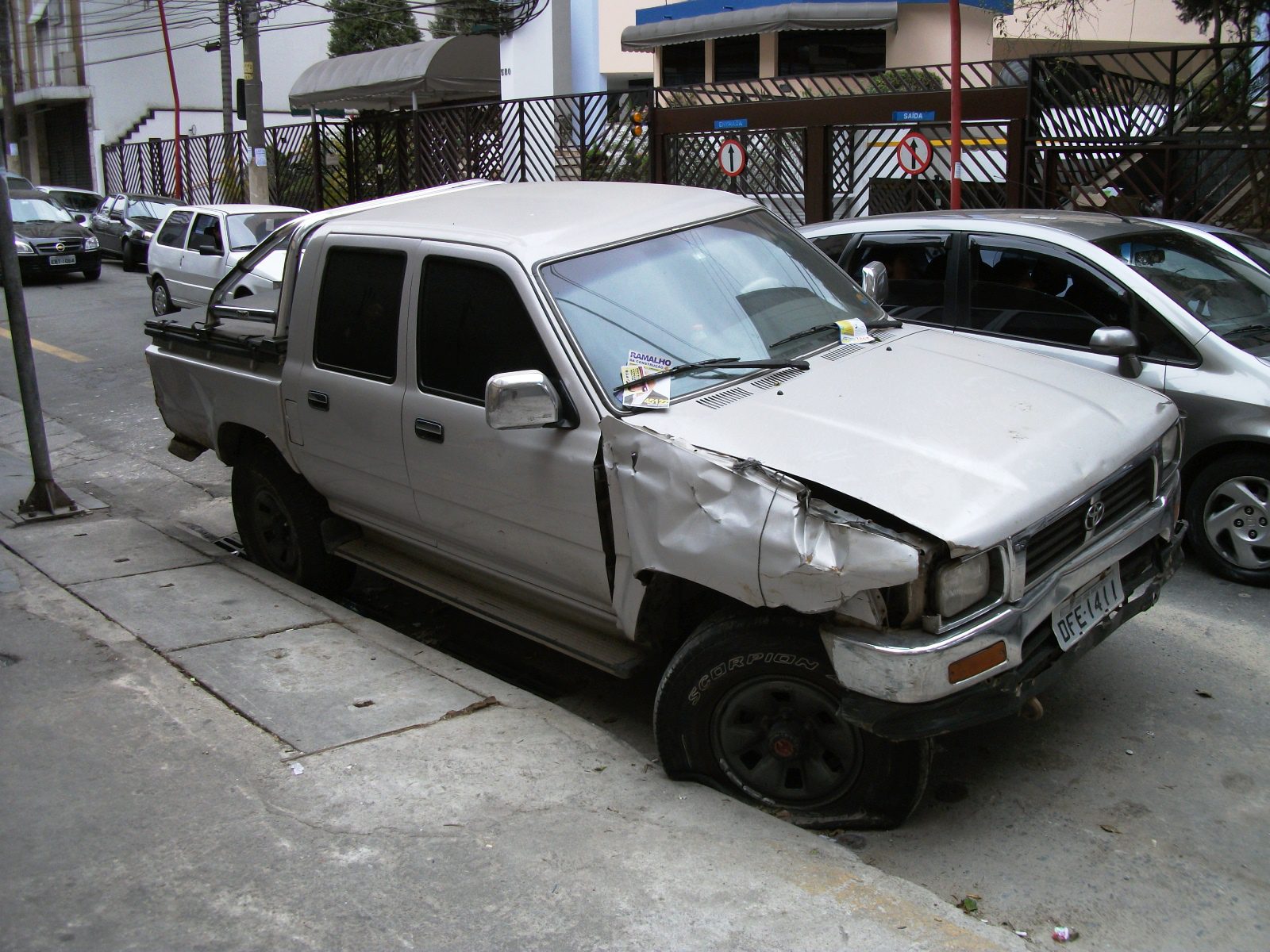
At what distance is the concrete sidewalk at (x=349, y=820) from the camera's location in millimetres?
3146

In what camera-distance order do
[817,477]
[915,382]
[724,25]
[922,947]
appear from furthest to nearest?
[724,25], [915,382], [817,477], [922,947]

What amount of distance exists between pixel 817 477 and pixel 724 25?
71.8ft

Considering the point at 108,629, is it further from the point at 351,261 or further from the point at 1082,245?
the point at 1082,245

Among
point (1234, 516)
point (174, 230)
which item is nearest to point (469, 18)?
point (174, 230)

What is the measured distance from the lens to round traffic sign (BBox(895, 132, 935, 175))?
12.5 metres

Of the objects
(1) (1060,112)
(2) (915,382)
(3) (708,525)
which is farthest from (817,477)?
(1) (1060,112)

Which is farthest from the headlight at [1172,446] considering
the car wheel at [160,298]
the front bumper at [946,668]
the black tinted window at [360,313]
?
the car wheel at [160,298]

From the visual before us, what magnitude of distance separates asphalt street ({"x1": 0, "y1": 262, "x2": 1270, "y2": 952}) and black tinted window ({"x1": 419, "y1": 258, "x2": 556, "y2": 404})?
1467 mm

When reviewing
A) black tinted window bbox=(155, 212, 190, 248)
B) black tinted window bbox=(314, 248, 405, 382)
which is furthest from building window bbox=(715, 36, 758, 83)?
black tinted window bbox=(314, 248, 405, 382)

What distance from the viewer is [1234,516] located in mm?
5891

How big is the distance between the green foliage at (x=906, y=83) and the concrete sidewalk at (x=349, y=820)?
11.3m

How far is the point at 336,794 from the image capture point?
3.84 metres

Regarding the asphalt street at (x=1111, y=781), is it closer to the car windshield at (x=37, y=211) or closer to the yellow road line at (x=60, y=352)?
the yellow road line at (x=60, y=352)

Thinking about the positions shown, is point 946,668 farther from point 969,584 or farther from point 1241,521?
point 1241,521
